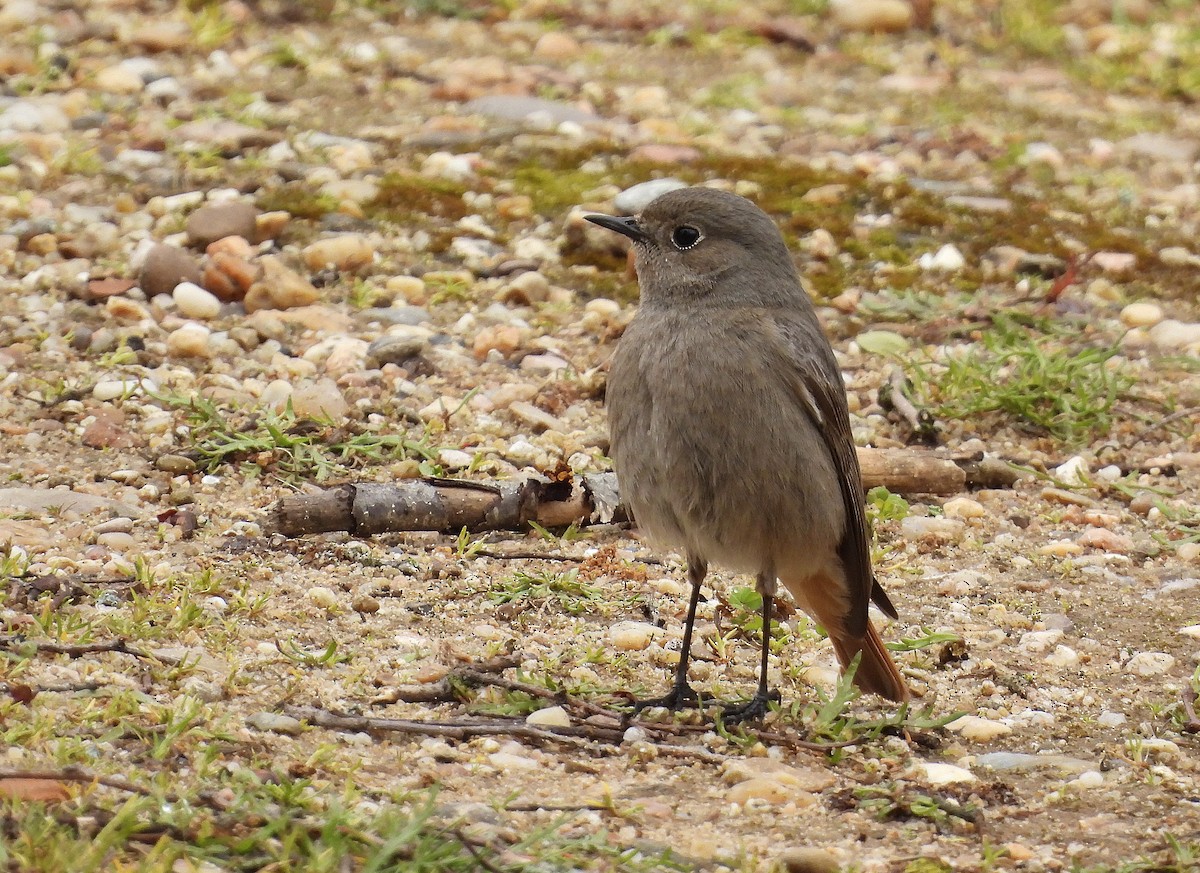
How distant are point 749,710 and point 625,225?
1.87 meters

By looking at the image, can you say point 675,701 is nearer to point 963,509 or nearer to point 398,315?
point 963,509

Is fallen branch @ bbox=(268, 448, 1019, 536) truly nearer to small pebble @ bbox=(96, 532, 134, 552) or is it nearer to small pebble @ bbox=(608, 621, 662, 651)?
small pebble @ bbox=(96, 532, 134, 552)

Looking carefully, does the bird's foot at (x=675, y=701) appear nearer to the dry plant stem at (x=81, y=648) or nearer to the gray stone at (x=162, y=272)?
the dry plant stem at (x=81, y=648)

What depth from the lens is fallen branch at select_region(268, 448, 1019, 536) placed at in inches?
225

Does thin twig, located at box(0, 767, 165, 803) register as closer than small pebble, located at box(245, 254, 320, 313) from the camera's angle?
Yes

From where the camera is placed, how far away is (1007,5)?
13.2 m

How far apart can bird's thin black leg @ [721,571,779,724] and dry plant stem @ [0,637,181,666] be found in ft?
5.38

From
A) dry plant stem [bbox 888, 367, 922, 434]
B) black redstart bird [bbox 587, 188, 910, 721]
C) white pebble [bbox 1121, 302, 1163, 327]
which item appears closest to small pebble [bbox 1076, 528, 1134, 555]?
dry plant stem [bbox 888, 367, 922, 434]

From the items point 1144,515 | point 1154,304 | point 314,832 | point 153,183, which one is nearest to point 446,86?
point 153,183

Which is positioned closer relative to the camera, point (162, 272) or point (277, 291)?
point (162, 272)

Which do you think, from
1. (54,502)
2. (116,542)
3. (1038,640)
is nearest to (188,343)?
(54,502)

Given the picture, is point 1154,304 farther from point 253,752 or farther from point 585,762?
point 253,752

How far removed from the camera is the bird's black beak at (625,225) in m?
5.72

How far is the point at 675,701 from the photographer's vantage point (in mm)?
4875
